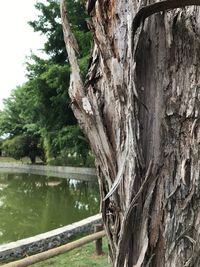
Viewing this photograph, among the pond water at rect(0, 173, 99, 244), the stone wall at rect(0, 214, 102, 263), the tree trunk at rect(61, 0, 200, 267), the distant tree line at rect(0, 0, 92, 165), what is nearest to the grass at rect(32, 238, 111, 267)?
the stone wall at rect(0, 214, 102, 263)

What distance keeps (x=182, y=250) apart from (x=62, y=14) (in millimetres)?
1060

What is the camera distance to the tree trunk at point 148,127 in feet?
5.05

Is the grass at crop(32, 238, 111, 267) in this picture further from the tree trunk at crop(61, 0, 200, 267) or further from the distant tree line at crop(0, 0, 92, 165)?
the distant tree line at crop(0, 0, 92, 165)

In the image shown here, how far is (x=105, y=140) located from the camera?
5.52ft

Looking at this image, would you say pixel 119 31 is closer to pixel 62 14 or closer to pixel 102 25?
pixel 102 25

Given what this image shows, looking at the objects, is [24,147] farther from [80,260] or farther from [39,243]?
[80,260]

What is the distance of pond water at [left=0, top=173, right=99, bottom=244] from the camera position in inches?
411

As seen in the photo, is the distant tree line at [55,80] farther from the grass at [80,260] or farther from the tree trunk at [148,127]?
the tree trunk at [148,127]

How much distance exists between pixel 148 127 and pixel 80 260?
190 inches

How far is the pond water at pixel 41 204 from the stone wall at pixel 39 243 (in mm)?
1998

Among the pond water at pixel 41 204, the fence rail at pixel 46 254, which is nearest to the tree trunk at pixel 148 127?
the fence rail at pixel 46 254

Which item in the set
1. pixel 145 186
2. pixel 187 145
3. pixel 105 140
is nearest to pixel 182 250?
pixel 145 186

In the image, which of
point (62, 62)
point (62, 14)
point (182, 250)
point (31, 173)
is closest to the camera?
point (182, 250)

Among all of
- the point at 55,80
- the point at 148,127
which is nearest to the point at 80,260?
the point at 148,127
